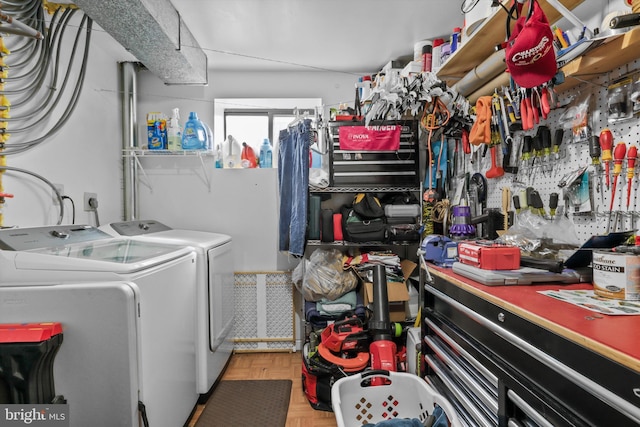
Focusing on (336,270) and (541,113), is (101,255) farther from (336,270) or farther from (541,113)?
(541,113)

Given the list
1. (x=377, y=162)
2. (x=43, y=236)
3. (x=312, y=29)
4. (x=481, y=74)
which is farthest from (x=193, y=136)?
(x=481, y=74)

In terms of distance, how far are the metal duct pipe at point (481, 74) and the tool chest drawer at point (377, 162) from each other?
70cm

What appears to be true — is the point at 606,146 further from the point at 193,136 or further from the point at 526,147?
the point at 193,136

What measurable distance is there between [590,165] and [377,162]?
1465mm

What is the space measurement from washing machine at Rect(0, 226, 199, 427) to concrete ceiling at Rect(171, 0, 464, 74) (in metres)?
1.80

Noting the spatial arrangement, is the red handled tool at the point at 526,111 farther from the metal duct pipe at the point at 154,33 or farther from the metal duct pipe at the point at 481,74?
the metal duct pipe at the point at 154,33

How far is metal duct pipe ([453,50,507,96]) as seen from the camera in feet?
5.13

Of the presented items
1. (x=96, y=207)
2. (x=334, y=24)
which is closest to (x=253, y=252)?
(x=96, y=207)

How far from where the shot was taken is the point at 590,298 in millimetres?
994

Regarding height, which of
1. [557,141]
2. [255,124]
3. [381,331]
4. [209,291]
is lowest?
[381,331]

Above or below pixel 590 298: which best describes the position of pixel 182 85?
above

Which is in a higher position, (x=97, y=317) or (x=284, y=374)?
(x=97, y=317)

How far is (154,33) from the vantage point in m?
2.09

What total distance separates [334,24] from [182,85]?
167 cm
